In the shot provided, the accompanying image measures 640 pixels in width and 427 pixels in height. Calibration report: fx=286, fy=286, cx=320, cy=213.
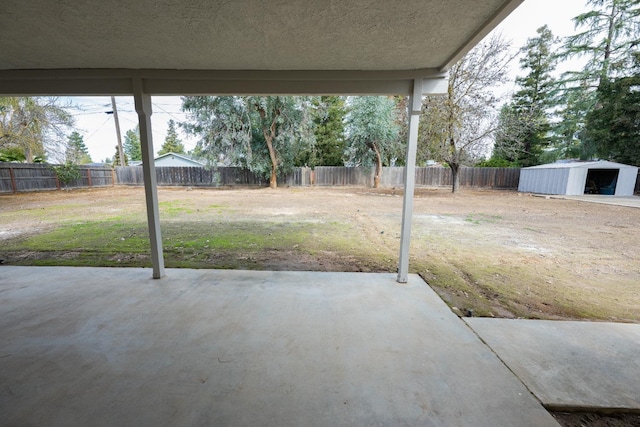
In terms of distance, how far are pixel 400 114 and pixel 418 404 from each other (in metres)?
17.5

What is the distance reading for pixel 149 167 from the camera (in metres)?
3.38

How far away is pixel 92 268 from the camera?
12.6 feet

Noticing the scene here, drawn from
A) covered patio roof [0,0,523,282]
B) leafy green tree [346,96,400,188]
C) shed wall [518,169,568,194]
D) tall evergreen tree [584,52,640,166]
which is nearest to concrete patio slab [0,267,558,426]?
covered patio roof [0,0,523,282]

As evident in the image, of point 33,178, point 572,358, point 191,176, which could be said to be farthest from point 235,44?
point 191,176

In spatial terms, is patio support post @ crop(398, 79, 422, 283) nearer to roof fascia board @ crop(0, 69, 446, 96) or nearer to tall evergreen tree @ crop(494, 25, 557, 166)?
roof fascia board @ crop(0, 69, 446, 96)

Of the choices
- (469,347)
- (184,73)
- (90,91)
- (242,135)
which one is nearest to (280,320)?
(469,347)

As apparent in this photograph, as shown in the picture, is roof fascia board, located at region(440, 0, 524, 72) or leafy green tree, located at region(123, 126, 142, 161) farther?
leafy green tree, located at region(123, 126, 142, 161)

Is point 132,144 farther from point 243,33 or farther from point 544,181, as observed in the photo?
point 243,33

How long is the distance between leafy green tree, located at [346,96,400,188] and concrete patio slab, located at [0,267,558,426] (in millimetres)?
14972

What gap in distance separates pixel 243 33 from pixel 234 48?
32 cm

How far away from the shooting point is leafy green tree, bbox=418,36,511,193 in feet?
39.2

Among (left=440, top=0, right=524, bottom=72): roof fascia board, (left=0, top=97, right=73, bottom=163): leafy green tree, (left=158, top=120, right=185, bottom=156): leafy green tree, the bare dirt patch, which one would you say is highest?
(left=158, top=120, right=185, bottom=156): leafy green tree

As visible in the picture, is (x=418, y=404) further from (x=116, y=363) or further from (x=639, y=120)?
(x=639, y=120)

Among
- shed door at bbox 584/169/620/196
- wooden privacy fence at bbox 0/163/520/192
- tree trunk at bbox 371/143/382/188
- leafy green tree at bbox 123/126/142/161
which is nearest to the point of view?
shed door at bbox 584/169/620/196
